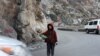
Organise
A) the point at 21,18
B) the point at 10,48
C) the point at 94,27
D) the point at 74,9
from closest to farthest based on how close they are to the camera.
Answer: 1. the point at 10,48
2. the point at 21,18
3. the point at 94,27
4. the point at 74,9

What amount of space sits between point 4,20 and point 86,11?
4919 cm

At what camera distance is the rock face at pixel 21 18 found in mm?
23625

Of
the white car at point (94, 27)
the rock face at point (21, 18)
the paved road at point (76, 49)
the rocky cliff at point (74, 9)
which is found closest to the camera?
the paved road at point (76, 49)

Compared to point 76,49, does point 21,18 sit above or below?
above

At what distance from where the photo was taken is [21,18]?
24703 mm

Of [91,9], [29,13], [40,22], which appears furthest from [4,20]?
[91,9]

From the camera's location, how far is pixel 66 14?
6844cm

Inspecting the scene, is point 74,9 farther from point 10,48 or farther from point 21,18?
point 10,48

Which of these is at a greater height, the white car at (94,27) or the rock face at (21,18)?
the rock face at (21,18)

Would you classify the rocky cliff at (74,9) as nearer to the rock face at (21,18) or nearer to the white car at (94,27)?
the white car at (94,27)

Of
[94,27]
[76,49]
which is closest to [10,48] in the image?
[76,49]

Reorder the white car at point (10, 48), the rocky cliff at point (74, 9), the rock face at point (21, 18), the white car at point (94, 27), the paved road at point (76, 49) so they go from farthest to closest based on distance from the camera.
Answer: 1. the rocky cliff at point (74, 9)
2. the white car at point (94, 27)
3. the rock face at point (21, 18)
4. the paved road at point (76, 49)
5. the white car at point (10, 48)

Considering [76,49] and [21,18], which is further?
[21,18]

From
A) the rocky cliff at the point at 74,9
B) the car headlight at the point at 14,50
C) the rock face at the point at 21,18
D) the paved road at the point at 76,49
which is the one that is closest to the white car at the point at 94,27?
the paved road at the point at 76,49
